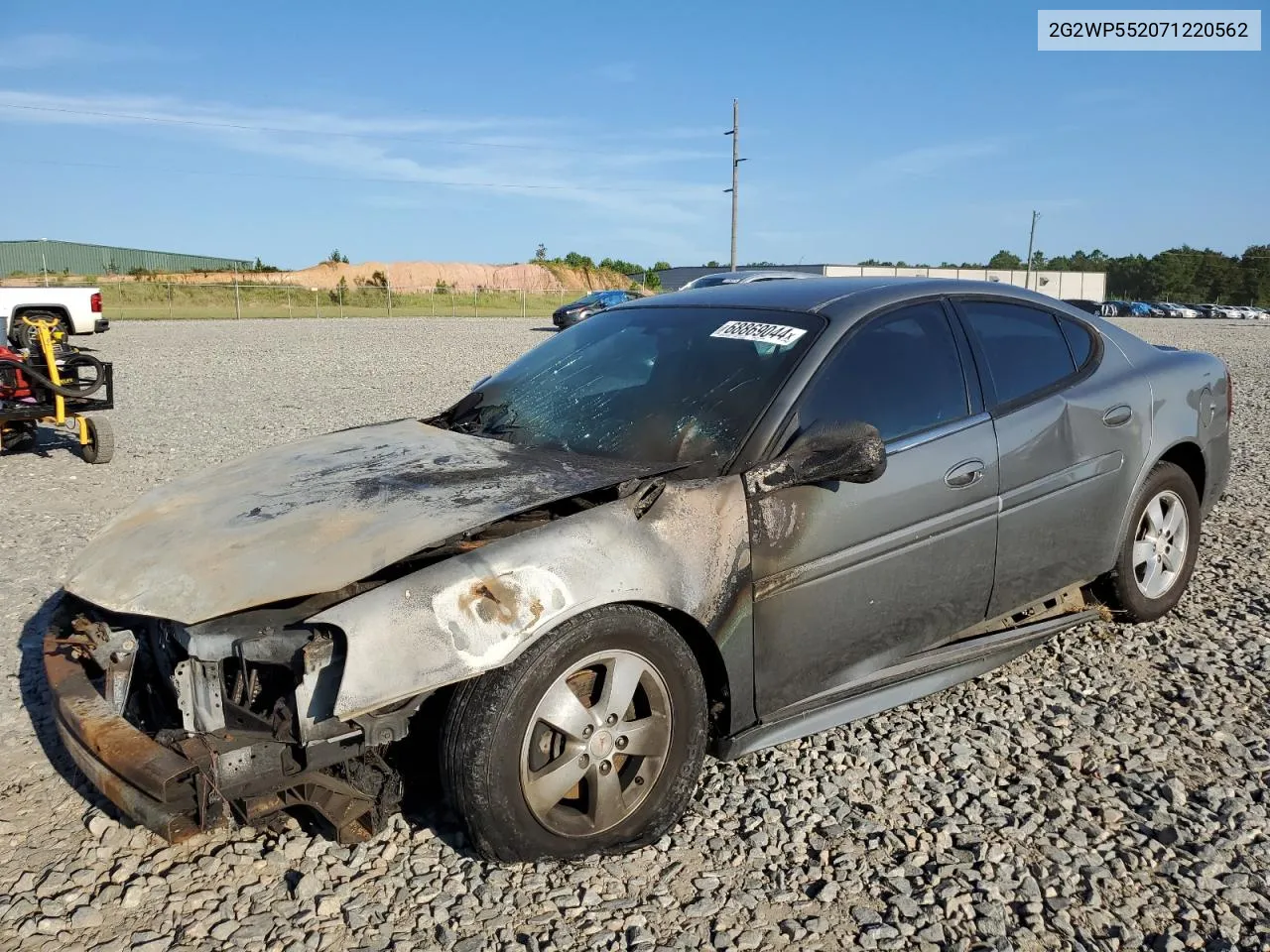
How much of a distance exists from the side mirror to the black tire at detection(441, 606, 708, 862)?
0.54m

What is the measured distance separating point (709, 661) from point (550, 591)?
631mm

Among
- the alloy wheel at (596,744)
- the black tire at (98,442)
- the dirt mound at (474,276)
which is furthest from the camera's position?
the dirt mound at (474,276)

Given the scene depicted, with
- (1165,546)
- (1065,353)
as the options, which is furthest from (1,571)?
(1165,546)

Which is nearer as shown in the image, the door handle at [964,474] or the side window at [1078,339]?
the door handle at [964,474]

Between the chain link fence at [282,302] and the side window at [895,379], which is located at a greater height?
the chain link fence at [282,302]

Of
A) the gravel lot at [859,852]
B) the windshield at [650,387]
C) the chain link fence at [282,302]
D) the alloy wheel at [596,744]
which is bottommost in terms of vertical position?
the gravel lot at [859,852]

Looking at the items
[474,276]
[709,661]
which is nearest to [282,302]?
[474,276]

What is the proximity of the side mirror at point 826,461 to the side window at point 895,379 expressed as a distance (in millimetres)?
212

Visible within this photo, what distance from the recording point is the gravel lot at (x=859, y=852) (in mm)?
2338

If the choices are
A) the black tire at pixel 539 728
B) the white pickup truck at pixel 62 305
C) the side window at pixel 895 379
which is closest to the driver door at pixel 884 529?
the side window at pixel 895 379

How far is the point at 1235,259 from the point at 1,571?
346 feet

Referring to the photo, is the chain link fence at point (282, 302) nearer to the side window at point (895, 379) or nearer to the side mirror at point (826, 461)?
the side window at point (895, 379)

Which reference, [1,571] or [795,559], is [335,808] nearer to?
[795,559]

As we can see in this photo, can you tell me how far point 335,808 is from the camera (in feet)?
7.83
